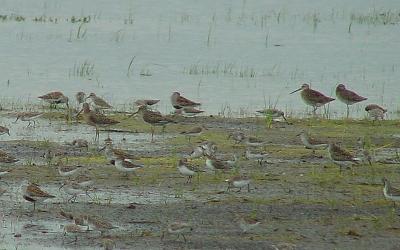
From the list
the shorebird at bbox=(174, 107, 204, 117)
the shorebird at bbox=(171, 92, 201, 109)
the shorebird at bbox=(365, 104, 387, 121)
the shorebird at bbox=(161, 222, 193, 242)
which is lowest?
the shorebird at bbox=(161, 222, 193, 242)

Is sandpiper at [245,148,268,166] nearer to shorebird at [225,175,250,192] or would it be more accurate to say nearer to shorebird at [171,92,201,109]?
shorebird at [225,175,250,192]

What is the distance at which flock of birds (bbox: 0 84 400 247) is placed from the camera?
1178cm

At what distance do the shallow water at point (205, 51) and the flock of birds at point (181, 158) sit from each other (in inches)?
45.5

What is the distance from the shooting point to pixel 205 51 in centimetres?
2847

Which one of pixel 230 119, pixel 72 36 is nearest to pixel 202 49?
pixel 72 36

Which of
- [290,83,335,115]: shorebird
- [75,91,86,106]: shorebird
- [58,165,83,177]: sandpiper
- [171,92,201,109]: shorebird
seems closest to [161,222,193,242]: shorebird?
[58,165,83,177]: sandpiper

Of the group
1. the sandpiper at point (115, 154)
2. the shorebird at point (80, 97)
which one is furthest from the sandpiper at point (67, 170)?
the shorebird at point (80, 97)

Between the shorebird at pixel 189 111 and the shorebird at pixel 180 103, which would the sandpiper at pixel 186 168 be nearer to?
the shorebird at pixel 189 111

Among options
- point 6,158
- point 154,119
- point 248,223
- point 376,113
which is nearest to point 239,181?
point 248,223

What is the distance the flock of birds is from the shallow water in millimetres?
1156

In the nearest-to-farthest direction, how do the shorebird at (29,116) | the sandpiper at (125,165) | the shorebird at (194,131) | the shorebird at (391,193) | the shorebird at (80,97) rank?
the shorebird at (391,193)
the sandpiper at (125,165)
the shorebird at (194,131)
the shorebird at (29,116)
the shorebird at (80,97)

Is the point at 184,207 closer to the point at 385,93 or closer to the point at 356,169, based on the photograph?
the point at 356,169

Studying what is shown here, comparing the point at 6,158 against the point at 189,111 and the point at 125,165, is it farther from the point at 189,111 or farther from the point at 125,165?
the point at 189,111

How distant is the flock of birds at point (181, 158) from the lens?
1178 cm
